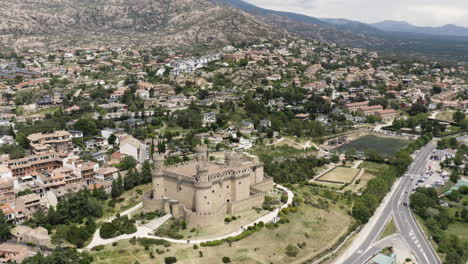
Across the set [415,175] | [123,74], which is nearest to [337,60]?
[123,74]

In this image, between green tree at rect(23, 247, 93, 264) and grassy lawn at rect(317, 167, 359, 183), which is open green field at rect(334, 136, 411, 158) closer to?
grassy lawn at rect(317, 167, 359, 183)

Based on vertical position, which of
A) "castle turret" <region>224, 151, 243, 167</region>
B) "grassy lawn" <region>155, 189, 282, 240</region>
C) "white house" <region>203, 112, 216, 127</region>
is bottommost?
"grassy lawn" <region>155, 189, 282, 240</region>

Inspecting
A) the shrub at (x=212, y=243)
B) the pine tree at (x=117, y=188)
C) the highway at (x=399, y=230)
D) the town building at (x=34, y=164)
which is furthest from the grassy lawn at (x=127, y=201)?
the highway at (x=399, y=230)

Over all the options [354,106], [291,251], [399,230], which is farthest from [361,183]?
[354,106]

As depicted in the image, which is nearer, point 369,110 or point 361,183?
point 361,183

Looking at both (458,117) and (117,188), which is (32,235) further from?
(458,117)

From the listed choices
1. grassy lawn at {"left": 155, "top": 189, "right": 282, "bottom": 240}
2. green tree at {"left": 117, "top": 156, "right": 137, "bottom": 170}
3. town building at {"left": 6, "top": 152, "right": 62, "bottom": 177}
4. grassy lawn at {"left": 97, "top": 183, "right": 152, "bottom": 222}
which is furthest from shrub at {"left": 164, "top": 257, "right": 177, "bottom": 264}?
town building at {"left": 6, "top": 152, "right": 62, "bottom": 177}

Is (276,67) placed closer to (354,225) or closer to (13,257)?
(354,225)
